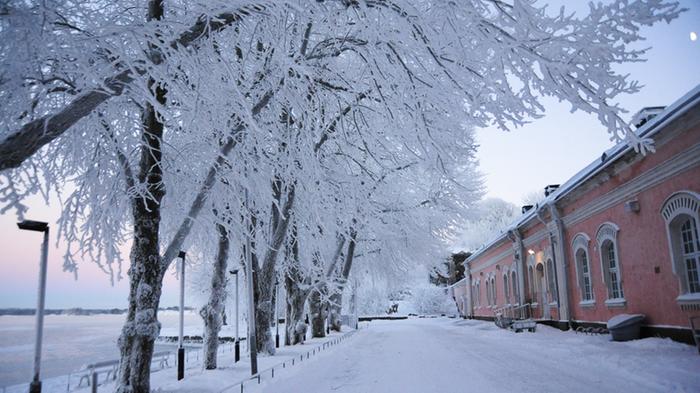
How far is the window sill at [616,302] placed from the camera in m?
14.6

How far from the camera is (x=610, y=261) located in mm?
16156

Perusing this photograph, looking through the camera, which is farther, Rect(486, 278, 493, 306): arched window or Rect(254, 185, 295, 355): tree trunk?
Rect(486, 278, 493, 306): arched window

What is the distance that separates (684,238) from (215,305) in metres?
12.0

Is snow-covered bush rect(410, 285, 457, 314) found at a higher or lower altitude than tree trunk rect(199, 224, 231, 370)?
lower

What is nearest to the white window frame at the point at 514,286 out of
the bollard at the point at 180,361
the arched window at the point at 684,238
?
the arched window at the point at 684,238

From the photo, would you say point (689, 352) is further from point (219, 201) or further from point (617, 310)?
point (219, 201)

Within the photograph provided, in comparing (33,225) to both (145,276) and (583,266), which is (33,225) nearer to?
(145,276)

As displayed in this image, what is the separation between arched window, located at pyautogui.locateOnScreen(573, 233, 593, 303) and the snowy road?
3.73 meters

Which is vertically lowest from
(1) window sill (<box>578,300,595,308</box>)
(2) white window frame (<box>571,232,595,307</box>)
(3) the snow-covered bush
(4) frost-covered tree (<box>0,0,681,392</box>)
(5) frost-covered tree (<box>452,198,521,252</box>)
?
(3) the snow-covered bush

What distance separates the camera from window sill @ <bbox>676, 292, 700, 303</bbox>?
10969 millimetres

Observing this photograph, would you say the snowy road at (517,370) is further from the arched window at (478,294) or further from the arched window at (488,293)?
the arched window at (478,294)

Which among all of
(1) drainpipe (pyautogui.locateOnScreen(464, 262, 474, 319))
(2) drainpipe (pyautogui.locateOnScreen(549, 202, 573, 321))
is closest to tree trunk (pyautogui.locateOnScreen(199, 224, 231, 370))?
(2) drainpipe (pyautogui.locateOnScreen(549, 202, 573, 321))

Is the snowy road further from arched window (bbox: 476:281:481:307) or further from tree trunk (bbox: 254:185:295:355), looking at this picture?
arched window (bbox: 476:281:481:307)

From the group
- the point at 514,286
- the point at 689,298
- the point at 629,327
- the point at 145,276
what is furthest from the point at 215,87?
the point at 514,286
